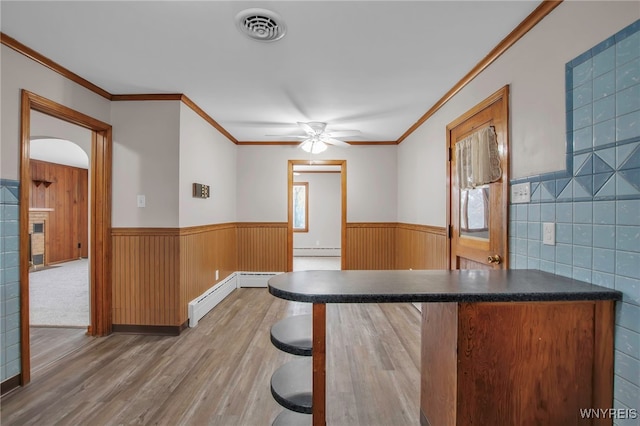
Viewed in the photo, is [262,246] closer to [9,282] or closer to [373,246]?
[373,246]

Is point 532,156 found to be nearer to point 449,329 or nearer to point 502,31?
point 502,31

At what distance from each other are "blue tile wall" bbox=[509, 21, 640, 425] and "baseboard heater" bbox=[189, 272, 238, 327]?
316cm

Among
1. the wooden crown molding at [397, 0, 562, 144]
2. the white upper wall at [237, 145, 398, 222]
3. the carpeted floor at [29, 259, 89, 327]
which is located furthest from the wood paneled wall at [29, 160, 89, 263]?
the wooden crown molding at [397, 0, 562, 144]

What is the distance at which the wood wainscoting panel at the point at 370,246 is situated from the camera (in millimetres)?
4941

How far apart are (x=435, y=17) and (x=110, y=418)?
311 cm

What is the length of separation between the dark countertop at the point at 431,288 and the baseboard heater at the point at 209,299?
219cm

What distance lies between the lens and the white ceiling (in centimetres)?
173

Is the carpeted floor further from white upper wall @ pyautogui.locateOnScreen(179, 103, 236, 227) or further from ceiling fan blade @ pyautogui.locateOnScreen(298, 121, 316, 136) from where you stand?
ceiling fan blade @ pyautogui.locateOnScreen(298, 121, 316, 136)

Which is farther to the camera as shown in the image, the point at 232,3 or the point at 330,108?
the point at 330,108

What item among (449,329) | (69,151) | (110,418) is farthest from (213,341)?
(69,151)

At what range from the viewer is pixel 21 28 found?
74.6 inches

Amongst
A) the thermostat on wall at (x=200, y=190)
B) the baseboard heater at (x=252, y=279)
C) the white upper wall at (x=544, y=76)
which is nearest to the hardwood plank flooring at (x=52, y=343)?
the thermostat on wall at (x=200, y=190)

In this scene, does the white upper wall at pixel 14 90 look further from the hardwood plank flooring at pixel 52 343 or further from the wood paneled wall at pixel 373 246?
the wood paneled wall at pixel 373 246

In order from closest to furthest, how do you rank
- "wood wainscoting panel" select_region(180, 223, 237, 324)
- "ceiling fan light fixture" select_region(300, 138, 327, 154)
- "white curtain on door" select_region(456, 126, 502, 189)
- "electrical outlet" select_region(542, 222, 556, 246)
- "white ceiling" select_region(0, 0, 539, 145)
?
"electrical outlet" select_region(542, 222, 556, 246), "white ceiling" select_region(0, 0, 539, 145), "white curtain on door" select_region(456, 126, 502, 189), "wood wainscoting panel" select_region(180, 223, 237, 324), "ceiling fan light fixture" select_region(300, 138, 327, 154)
